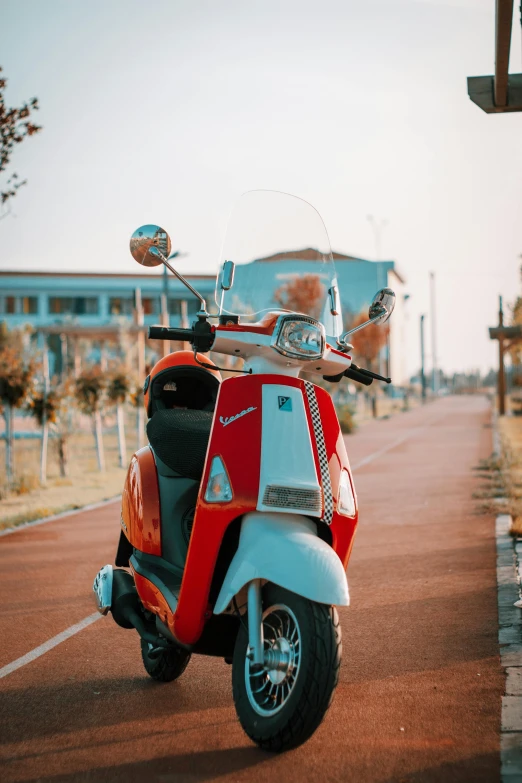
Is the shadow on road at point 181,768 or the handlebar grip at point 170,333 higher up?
the handlebar grip at point 170,333

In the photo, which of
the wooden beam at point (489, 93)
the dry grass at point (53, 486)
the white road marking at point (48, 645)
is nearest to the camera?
the white road marking at point (48, 645)

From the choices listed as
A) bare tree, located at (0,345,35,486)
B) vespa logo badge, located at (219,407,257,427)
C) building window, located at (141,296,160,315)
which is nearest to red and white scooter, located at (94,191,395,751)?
vespa logo badge, located at (219,407,257,427)

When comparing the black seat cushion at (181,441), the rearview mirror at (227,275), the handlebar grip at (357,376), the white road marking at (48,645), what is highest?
the rearview mirror at (227,275)

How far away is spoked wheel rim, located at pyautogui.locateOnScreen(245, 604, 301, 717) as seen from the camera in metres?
3.79

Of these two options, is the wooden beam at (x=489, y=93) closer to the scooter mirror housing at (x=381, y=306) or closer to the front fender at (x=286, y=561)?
the scooter mirror housing at (x=381, y=306)

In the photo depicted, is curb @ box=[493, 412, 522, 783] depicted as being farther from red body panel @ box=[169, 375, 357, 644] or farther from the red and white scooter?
red body panel @ box=[169, 375, 357, 644]

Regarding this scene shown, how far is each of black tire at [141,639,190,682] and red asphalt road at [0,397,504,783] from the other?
6 centimetres

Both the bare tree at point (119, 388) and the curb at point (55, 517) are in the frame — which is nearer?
the curb at point (55, 517)

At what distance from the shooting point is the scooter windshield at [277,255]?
16.0ft

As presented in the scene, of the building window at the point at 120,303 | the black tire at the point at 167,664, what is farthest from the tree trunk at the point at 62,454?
the building window at the point at 120,303

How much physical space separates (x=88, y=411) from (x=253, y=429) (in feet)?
54.4

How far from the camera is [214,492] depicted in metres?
4.07

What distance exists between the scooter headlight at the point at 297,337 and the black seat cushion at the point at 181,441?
2.47 feet

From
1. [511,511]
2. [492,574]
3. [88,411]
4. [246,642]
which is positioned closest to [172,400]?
[246,642]
